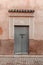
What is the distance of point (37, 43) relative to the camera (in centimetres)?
1358

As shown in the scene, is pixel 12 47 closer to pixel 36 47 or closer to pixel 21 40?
pixel 21 40

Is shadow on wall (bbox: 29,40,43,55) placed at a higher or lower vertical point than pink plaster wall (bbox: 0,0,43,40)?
lower

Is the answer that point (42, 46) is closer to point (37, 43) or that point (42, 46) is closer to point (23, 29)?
point (37, 43)

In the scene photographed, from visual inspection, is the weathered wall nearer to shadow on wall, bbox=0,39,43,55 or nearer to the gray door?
shadow on wall, bbox=0,39,43,55

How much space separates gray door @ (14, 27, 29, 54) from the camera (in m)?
13.7

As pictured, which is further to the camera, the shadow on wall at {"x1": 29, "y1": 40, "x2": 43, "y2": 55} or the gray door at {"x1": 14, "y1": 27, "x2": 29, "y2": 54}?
the gray door at {"x1": 14, "y1": 27, "x2": 29, "y2": 54}

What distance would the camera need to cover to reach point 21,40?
45.3ft

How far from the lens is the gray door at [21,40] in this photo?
45.1 ft

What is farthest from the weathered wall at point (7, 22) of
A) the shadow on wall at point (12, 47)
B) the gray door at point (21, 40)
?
the gray door at point (21, 40)

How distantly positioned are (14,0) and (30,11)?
919mm

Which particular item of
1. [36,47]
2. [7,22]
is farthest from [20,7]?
[36,47]

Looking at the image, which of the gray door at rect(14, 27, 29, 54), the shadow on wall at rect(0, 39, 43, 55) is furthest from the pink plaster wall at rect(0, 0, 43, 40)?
the gray door at rect(14, 27, 29, 54)

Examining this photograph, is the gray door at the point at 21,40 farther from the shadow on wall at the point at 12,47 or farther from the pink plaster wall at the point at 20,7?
the pink plaster wall at the point at 20,7

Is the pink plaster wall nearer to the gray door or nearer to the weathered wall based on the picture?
the weathered wall
